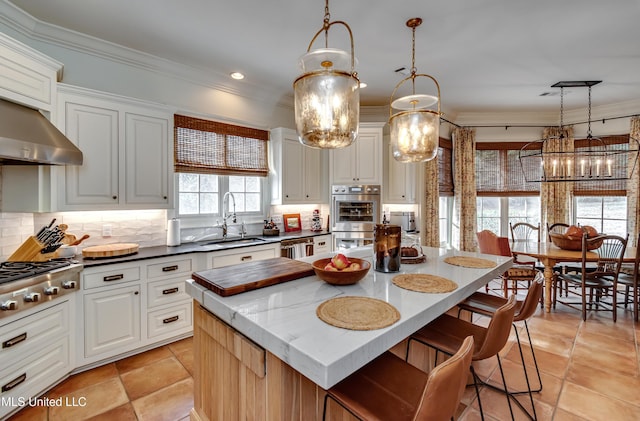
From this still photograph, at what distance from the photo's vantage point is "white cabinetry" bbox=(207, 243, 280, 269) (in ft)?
9.76

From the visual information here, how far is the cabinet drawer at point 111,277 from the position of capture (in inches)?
91.7

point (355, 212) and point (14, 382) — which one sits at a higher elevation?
point (355, 212)

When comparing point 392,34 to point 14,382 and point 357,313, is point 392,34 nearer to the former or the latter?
point 357,313

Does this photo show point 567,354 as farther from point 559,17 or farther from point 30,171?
point 30,171

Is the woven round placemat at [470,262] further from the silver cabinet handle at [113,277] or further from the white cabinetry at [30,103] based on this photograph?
the white cabinetry at [30,103]

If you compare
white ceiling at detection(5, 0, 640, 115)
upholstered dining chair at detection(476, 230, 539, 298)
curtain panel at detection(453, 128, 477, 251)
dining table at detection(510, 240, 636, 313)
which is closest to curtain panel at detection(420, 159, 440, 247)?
curtain panel at detection(453, 128, 477, 251)

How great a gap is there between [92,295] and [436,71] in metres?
4.11

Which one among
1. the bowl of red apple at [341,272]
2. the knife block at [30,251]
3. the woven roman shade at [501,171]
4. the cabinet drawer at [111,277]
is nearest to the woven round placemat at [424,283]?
the bowl of red apple at [341,272]

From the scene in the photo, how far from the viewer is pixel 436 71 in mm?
3541

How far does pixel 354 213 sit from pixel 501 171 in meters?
3.05

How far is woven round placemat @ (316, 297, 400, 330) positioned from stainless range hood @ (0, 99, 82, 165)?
221 centimetres

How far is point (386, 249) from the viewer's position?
1.94 meters

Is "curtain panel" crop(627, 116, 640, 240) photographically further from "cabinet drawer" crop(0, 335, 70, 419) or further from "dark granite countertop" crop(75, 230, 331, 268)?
"cabinet drawer" crop(0, 335, 70, 419)

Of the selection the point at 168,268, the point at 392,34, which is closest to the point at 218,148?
the point at 168,268
